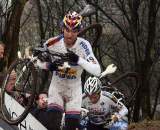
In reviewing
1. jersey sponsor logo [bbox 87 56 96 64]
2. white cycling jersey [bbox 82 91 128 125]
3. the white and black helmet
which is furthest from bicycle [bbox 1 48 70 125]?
white cycling jersey [bbox 82 91 128 125]

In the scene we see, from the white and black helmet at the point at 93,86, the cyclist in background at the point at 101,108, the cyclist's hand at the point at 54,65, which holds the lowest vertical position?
the cyclist in background at the point at 101,108

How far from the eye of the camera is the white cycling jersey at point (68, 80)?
8086mm

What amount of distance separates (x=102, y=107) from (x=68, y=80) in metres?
1.44

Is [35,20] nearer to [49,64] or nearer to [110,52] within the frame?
[110,52]

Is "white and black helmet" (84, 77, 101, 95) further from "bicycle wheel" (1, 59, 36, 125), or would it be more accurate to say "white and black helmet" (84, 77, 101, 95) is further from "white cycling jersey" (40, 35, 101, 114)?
"bicycle wheel" (1, 59, 36, 125)

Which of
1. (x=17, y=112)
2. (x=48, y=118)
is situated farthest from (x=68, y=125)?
(x=17, y=112)

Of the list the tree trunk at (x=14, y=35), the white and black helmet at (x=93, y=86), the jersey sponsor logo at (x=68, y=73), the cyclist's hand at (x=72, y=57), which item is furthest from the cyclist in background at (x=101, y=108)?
the tree trunk at (x=14, y=35)

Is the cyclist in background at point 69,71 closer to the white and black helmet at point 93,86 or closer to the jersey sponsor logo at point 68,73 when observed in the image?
the jersey sponsor logo at point 68,73

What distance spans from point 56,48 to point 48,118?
3.93 feet

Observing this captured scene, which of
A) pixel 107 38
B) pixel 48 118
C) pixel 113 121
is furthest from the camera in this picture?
pixel 107 38

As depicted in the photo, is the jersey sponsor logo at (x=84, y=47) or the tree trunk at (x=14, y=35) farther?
the tree trunk at (x=14, y=35)

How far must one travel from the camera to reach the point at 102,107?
30.9ft

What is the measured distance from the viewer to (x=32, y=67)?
326 inches

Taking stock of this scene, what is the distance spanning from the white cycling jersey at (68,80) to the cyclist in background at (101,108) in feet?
2.37
